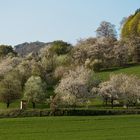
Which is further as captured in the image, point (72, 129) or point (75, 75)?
point (75, 75)

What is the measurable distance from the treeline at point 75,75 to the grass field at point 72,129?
15868mm

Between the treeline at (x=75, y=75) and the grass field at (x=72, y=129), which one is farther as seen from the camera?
the treeline at (x=75, y=75)

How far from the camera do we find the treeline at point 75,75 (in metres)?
88.9

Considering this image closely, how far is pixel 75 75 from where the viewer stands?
101 metres

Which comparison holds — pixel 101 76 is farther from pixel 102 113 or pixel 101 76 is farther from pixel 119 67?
pixel 102 113

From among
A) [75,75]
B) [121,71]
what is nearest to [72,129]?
[75,75]

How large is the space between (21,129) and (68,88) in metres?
43.4

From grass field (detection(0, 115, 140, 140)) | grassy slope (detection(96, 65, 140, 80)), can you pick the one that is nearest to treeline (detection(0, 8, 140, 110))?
grassy slope (detection(96, 65, 140, 80))

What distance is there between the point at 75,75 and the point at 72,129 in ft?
179

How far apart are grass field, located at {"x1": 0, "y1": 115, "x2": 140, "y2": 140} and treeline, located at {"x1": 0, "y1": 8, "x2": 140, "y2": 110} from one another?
52.1ft

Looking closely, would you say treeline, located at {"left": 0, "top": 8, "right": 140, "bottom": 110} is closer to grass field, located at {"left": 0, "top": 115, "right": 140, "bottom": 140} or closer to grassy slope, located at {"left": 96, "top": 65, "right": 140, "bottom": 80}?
grassy slope, located at {"left": 96, "top": 65, "right": 140, "bottom": 80}

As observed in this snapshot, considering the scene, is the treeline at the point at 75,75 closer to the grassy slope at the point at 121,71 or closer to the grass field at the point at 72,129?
the grassy slope at the point at 121,71

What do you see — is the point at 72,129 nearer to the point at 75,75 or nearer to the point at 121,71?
the point at 75,75

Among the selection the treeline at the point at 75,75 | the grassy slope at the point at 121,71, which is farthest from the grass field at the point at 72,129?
the grassy slope at the point at 121,71
